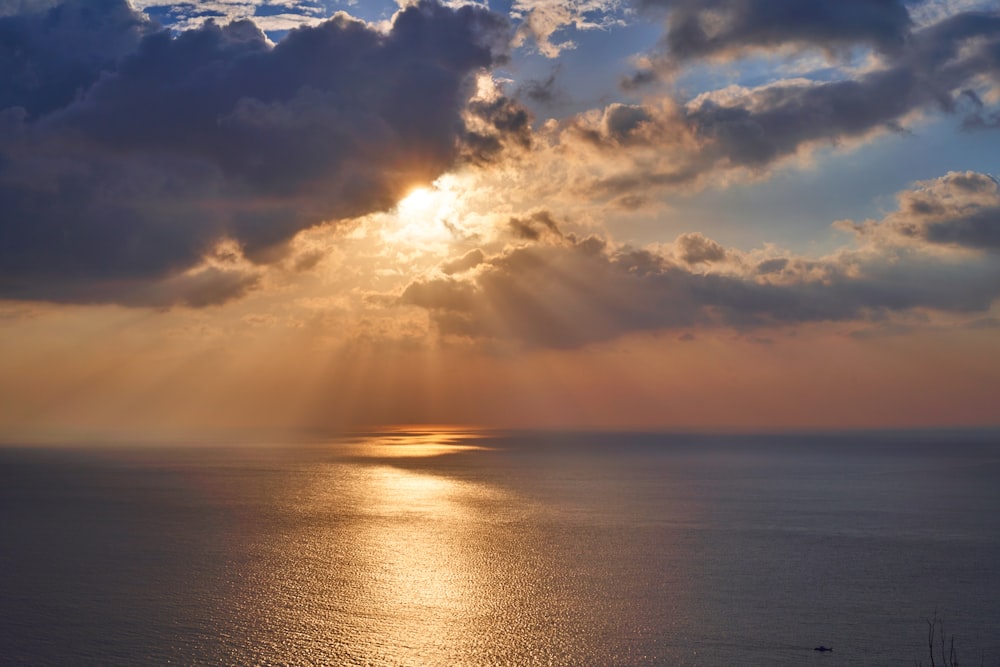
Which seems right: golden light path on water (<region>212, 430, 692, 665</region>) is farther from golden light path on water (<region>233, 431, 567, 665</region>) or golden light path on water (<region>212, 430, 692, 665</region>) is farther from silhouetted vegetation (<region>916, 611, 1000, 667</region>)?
silhouetted vegetation (<region>916, 611, 1000, 667</region>)

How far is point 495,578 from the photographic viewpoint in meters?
61.7

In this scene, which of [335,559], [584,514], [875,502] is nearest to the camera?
[335,559]

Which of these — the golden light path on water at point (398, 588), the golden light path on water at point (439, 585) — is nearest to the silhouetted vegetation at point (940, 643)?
the golden light path on water at point (439, 585)

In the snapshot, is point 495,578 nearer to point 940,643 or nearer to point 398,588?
point 398,588

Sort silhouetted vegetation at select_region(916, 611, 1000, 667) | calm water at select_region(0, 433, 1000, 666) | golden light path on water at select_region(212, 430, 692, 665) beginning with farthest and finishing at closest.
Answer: calm water at select_region(0, 433, 1000, 666) < golden light path on water at select_region(212, 430, 692, 665) < silhouetted vegetation at select_region(916, 611, 1000, 667)

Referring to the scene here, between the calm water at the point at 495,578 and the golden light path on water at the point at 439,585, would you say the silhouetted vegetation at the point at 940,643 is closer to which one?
the calm water at the point at 495,578

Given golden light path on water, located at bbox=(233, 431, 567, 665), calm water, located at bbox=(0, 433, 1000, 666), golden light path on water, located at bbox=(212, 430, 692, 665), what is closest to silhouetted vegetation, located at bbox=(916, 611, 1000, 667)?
calm water, located at bbox=(0, 433, 1000, 666)

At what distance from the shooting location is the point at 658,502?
112m

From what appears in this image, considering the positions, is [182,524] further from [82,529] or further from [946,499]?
[946,499]

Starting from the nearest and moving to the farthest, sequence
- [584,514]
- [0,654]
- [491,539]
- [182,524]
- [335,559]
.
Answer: [0,654] < [335,559] < [491,539] < [182,524] < [584,514]

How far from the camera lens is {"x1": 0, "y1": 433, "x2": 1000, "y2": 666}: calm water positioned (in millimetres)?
44906

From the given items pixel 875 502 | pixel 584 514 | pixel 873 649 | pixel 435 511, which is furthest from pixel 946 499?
pixel 873 649

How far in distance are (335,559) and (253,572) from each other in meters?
7.35

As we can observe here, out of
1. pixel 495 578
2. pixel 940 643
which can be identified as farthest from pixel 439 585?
pixel 940 643
